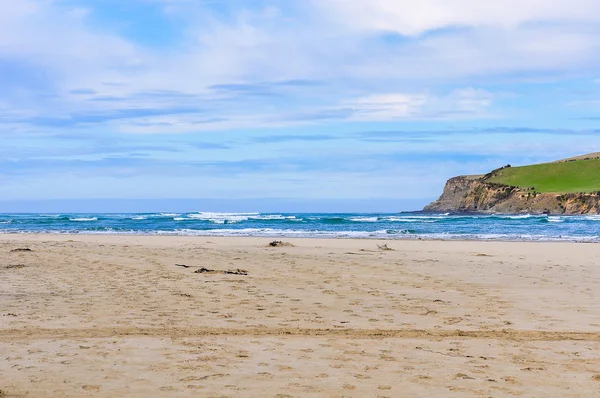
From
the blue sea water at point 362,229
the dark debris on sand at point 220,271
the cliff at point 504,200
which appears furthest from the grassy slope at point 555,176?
the dark debris on sand at point 220,271

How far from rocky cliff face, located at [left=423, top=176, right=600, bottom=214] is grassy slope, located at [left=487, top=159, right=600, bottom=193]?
139 inches

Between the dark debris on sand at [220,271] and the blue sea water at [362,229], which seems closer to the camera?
the dark debris on sand at [220,271]

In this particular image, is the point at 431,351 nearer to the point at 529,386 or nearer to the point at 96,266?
the point at 529,386

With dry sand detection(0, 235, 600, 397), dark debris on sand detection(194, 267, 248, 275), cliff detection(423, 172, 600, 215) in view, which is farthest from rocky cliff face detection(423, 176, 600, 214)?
dark debris on sand detection(194, 267, 248, 275)

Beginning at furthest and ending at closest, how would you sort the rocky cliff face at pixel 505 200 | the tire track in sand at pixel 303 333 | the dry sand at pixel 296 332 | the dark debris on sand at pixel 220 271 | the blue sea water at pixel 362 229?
the rocky cliff face at pixel 505 200
the blue sea water at pixel 362 229
the dark debris on sand at pixel 220 271
the tire track in sand at pixel 303 333
the dry sand at pixel 296 332

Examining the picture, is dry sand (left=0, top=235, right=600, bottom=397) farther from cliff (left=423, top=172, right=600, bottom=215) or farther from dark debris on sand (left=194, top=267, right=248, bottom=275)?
cliff (left=423, top=172, right=600, bottom=215)

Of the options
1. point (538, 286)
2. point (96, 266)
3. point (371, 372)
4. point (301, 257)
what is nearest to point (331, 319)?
point (371, 372)

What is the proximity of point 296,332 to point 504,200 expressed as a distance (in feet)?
327

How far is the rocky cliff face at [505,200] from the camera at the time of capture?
8962 centimetres

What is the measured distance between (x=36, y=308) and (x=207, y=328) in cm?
286

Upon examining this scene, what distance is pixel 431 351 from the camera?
270 inches

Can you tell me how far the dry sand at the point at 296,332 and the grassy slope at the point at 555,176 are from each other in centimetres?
9593

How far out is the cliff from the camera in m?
89.7

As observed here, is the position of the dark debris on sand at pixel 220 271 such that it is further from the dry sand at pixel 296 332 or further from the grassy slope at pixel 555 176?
the grassy slope at pixel 555 176
